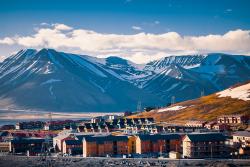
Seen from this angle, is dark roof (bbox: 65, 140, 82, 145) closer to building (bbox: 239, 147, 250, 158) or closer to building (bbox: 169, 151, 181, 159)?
building (bbox: 169, 151, 181, 159)

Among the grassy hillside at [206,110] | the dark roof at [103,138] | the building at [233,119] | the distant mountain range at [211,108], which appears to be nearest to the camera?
the dark roof at [103,138]

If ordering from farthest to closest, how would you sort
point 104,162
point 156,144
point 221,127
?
point 221,127
point 156,144
point 104,162

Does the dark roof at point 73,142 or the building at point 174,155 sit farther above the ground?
the dark roof at point 73,142

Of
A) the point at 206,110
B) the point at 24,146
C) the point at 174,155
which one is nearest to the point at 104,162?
the point at 174,155

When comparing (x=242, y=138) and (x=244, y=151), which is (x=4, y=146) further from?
(x=244, y=151)

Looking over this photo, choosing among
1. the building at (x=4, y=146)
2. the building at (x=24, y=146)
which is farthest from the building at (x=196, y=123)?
the building at (x=4, y=146)

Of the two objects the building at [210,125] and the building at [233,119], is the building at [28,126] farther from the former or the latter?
the building at [233,119]
